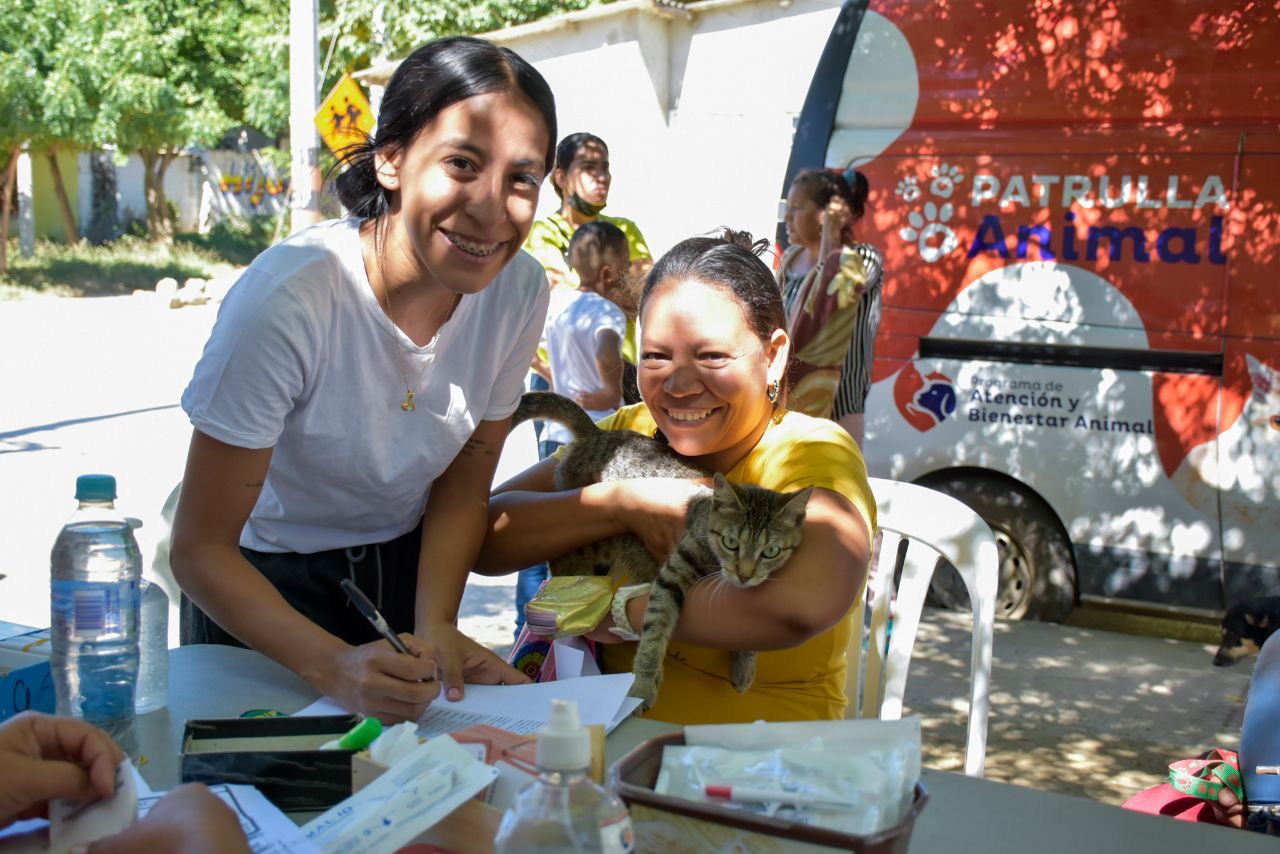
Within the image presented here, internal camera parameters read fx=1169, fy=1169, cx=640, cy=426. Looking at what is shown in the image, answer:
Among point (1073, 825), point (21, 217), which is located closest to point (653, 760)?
point (1073, 825)

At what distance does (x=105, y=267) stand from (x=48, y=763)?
24.3 meters

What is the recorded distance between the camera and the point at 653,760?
1.26 meters

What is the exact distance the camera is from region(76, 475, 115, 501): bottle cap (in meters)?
1.81

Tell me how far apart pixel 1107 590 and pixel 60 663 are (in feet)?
16.2

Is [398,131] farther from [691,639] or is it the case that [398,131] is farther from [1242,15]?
[1242,15]

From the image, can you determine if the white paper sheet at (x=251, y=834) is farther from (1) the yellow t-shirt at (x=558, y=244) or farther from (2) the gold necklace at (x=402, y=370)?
(1) the yellow t-shirt at (x=558, y=244)

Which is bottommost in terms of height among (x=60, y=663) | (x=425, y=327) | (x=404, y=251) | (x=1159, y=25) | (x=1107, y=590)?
(x=1107, y=590)

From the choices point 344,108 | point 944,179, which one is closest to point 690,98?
point 344,108

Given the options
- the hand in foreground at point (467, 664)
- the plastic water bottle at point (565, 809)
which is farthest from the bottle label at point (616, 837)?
the hand in foreground at point (467, 664)

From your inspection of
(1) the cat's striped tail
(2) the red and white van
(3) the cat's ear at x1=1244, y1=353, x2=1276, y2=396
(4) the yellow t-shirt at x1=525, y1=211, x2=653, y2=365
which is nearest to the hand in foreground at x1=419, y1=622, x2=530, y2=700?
(1) the cat's striped tail

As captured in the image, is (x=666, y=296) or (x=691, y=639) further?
(x=666, y=296)

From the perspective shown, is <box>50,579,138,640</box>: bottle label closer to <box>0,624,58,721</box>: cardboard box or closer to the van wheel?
<box>0,624,58,721</box>: cardboard box

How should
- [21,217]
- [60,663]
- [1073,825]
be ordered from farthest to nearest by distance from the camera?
[21,217], [60,663], [1073,825]

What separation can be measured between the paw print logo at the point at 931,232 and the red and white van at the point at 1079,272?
1 cm
